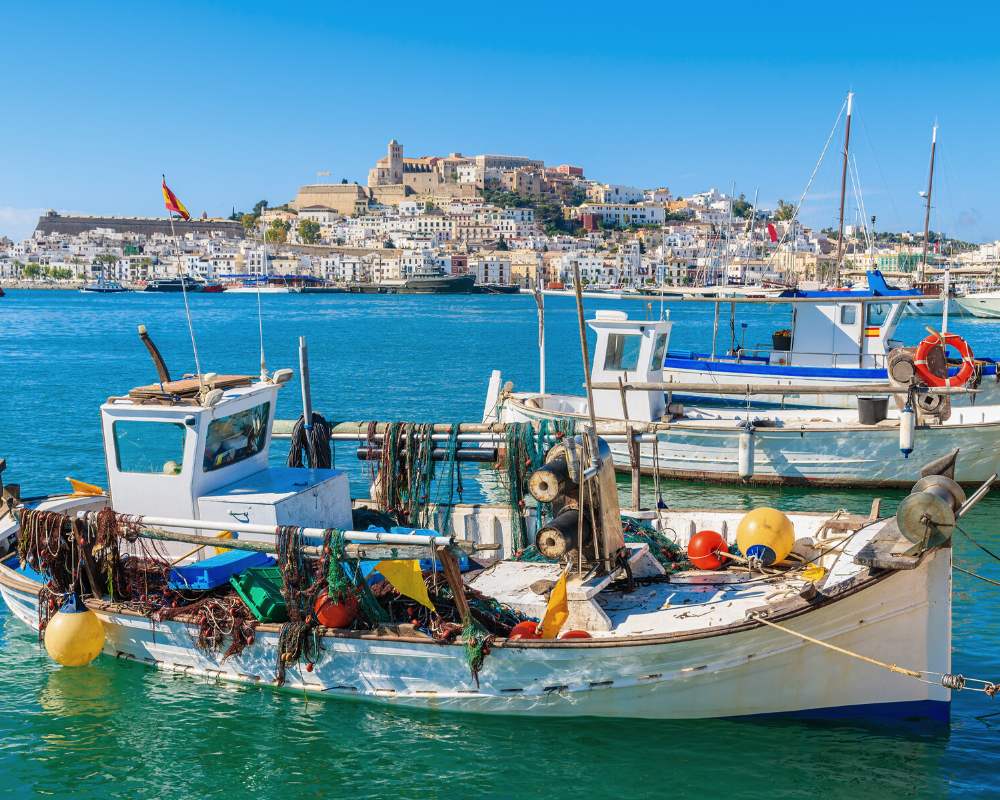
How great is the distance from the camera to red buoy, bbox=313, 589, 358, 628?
391 inches

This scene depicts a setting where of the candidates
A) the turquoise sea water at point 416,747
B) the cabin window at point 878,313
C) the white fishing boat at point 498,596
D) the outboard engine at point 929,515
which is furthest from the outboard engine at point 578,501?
the cabin window at point 878,313

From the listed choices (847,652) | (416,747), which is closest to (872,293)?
(847,652)

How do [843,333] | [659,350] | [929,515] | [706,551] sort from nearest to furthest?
[929,515], [706,551], [659,350], [843,333]

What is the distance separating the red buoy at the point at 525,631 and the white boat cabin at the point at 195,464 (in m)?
2.88

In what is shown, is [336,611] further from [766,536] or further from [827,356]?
[827,356]

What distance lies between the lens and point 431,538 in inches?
362

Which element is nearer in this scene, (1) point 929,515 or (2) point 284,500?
(1) point 929,515

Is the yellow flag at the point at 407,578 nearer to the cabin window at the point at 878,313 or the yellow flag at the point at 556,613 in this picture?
the yellow flag at the point at 556,613

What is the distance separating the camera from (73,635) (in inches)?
404

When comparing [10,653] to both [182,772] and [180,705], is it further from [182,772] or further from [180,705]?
[182,772]

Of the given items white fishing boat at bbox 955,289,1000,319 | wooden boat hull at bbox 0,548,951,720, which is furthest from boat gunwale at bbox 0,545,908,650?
white fishing boat at bbox 955,289,1000,319

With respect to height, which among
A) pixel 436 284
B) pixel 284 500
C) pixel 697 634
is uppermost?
pixel 436 284

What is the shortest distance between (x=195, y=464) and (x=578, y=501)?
415cm

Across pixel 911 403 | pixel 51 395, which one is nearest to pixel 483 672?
pixel 911 403
